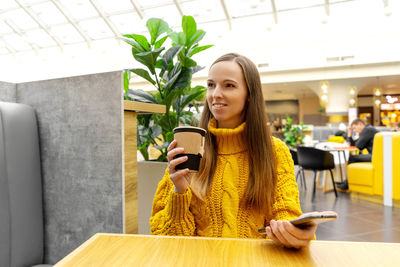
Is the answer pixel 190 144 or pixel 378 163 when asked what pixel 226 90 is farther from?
pixel 378 163

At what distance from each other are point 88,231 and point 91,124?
498mm

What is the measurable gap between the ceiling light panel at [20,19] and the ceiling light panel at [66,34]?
0.91m

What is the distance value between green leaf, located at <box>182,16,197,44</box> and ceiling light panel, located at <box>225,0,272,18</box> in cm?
1087

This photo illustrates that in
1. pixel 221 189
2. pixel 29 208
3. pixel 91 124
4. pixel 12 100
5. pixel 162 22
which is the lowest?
pixel 29 208

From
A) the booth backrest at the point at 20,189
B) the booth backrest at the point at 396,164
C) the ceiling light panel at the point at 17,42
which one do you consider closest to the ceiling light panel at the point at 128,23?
the ceiling light panel at the point at 17,42

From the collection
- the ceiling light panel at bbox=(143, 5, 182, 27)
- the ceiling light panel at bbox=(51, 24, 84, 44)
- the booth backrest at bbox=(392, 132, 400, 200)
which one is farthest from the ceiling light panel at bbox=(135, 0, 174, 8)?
the booth backrest at bbox=(392, 132, 400, 200)

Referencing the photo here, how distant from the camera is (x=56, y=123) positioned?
1406 mm

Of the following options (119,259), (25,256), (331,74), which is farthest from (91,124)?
(331,74)

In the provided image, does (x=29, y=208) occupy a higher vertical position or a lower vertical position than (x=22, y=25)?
lower

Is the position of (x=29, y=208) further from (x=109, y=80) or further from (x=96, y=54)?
(x=96, y=54)

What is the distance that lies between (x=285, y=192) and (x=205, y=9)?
12814 mm

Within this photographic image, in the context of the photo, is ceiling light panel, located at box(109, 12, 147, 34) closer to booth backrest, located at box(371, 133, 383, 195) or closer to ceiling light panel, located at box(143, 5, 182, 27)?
ceiling light panel, located at box(143, 5, 182, 27)

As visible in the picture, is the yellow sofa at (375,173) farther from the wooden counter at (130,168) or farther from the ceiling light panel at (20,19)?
the ceiling light panel at (20,19)

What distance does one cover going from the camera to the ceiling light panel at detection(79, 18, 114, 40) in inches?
577
